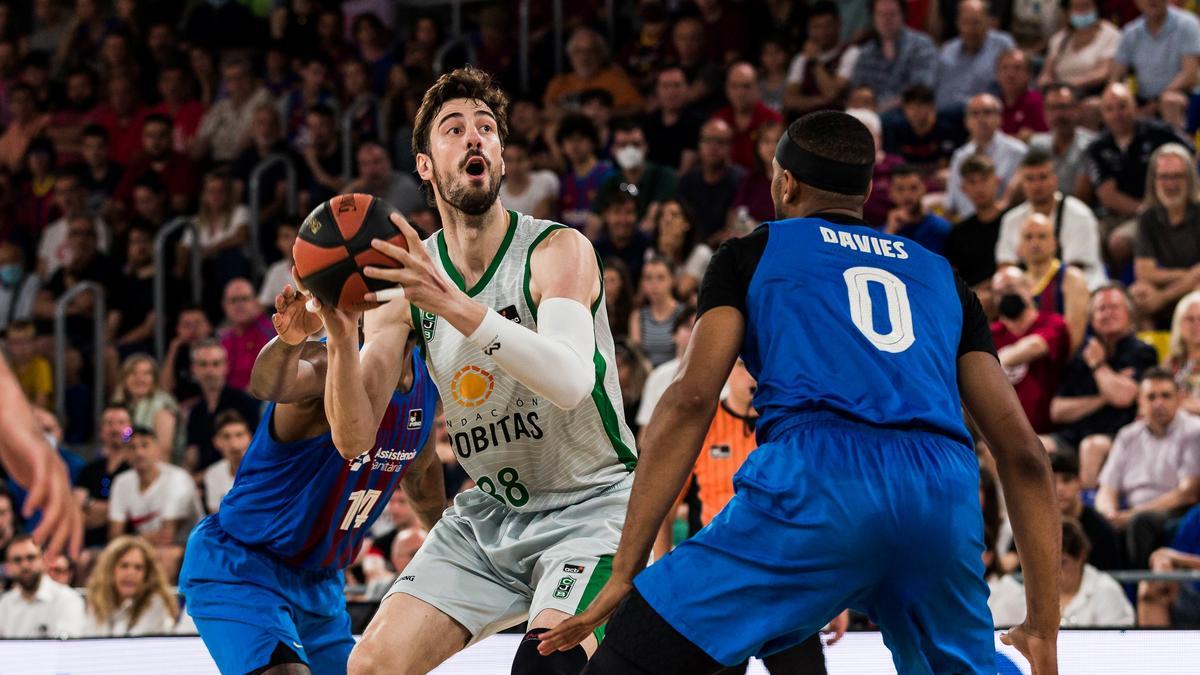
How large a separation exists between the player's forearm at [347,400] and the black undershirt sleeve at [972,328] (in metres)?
1.65

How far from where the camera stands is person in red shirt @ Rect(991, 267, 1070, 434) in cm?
900

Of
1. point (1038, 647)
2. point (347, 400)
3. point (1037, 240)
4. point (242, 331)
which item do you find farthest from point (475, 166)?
point (242, 331)

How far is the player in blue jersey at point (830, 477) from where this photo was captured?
3.57m

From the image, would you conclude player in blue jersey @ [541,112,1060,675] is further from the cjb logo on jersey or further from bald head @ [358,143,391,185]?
bald head @ [358,143,391,185]

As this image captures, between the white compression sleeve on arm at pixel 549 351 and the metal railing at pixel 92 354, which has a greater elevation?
the white compression sleeve on arm at pixel 549 351

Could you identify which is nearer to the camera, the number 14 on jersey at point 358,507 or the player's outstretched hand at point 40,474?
the player's outstretched hand at point 40,474

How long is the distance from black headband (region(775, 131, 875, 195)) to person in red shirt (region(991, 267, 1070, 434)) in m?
5.28

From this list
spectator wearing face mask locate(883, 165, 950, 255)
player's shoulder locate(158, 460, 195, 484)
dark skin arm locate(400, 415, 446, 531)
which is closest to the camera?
dark skin arm locate(400, 415, 446, 531)

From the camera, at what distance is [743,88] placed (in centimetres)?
1185

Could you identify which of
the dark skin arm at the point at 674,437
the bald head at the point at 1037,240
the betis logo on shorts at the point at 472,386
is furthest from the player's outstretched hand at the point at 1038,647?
the bald head at the point at 1037,240

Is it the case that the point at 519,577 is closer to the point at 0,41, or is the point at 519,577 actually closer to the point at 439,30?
the point at 439,30

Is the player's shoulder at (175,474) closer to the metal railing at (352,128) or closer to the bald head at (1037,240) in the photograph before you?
the metal railing at (352,128)

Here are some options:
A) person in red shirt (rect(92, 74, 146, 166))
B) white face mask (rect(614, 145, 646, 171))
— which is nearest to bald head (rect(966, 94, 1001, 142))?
white face mask (rect(614, 145, 646, 171))

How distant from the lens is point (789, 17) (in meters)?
13.1
